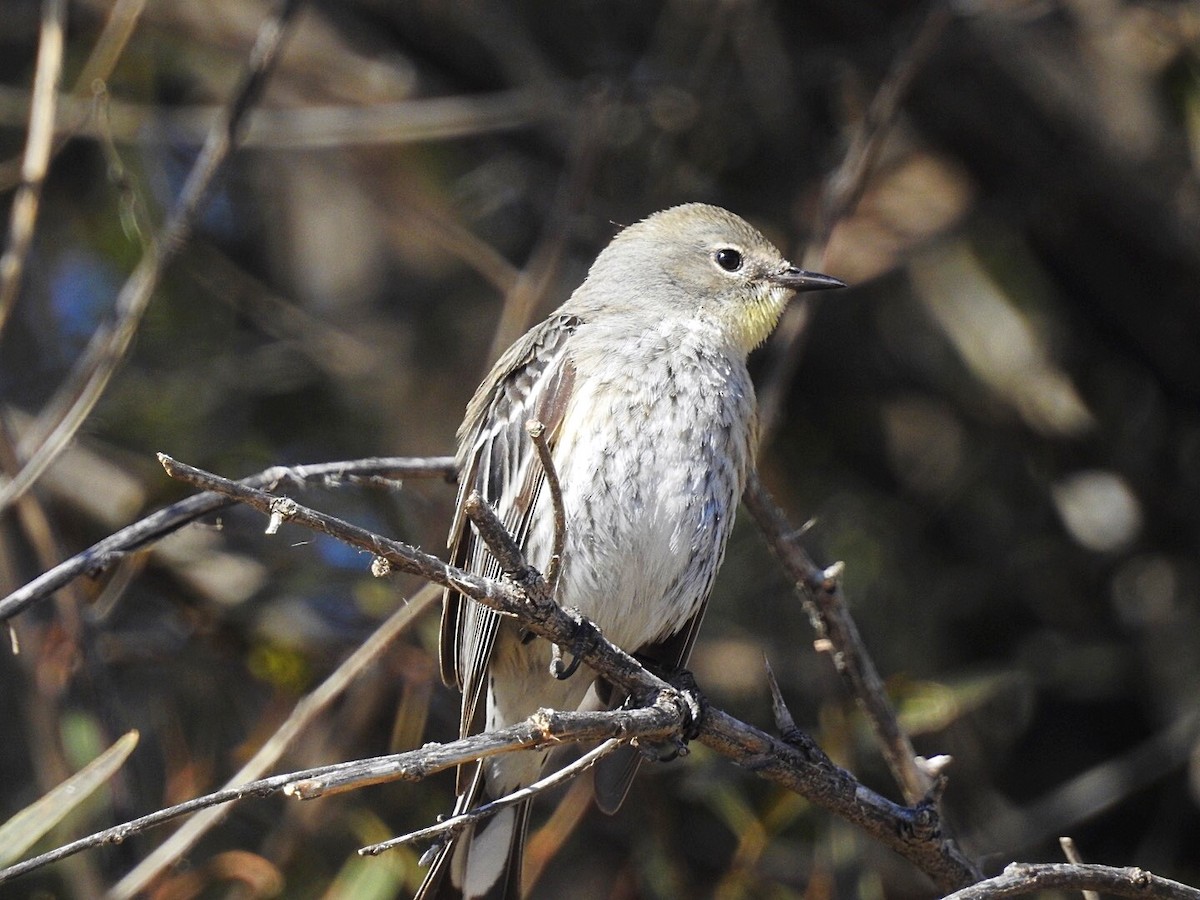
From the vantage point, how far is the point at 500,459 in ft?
14.0

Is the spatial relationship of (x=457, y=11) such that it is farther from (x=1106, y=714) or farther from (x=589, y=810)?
(x=1106, y=714)

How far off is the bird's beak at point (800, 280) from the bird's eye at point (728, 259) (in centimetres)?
14

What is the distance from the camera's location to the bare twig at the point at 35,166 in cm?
413

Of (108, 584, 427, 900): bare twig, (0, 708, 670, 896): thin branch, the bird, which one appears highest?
the bird

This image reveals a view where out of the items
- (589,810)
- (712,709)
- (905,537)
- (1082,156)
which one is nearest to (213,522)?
(712,709)

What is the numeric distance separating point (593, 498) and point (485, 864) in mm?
1066

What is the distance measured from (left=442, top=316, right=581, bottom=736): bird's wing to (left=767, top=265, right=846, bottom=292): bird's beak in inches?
28.8

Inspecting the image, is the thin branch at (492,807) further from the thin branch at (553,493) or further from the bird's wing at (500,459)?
the bird's wing at (500,459)

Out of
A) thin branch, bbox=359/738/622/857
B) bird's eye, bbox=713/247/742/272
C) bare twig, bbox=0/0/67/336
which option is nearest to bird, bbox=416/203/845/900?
bird's eye, bbox=713/247/742/272

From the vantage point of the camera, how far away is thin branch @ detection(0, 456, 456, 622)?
125 inches

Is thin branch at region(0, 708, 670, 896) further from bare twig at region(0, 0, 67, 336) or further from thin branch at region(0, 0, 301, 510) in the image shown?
bare twig at region(0, 0, 67, 336)

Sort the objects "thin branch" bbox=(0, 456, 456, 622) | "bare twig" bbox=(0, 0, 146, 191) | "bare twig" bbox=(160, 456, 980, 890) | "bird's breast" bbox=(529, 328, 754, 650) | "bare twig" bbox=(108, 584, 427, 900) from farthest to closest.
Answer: "bare twig" bbox=(0, 0, 146, 191) < "bird's breast" bbox=(529, 328, 754, 650) < "bare twig" bbox=(108, 584, 427, 900) < "thin branch" bbox=(0, 456, 456, 622) < "bare twig" bbox=(160, 456, 980, 890)

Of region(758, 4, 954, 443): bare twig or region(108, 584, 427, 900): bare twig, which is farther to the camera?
region(758, 4, 954, 443): bare twig

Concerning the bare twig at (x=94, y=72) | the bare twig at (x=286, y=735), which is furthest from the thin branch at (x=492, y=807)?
the bare twig at (x=94, y=72)
